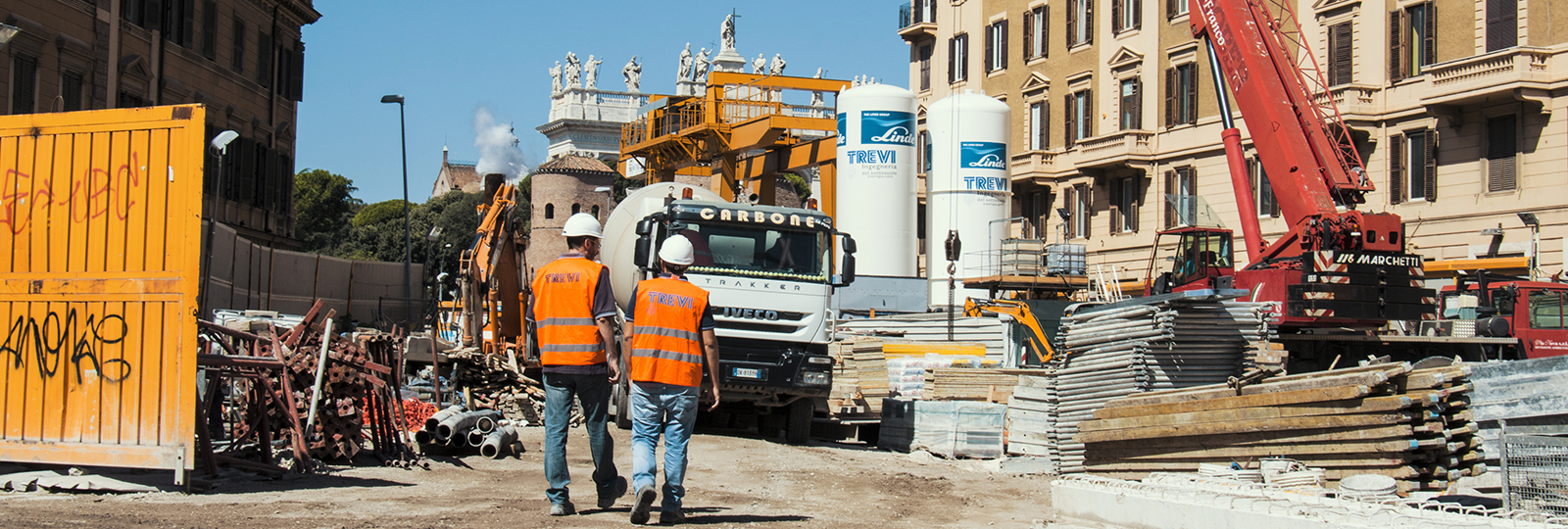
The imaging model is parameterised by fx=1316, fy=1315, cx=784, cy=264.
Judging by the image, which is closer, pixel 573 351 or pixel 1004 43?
pixel 573 351

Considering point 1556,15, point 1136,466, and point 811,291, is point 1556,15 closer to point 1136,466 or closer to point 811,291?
point 811,291

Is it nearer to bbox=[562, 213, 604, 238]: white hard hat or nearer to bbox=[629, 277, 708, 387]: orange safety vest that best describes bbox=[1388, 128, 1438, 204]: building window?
bbox=[629, 277, 708, 387]: orange safety vest

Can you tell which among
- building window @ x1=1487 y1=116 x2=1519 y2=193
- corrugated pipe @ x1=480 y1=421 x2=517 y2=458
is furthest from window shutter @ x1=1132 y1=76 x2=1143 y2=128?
corrugated pipe @ x1=480 y1=421 x2=517 y2=458

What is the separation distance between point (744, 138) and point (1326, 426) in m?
24.1

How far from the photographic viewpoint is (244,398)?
11.5 m

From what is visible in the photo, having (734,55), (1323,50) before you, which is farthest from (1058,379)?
(734,55)

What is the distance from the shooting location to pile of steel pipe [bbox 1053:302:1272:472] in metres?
12.9

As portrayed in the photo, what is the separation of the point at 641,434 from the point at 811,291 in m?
7.67

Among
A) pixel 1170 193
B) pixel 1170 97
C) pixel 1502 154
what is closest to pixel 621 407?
pixel 1502 154

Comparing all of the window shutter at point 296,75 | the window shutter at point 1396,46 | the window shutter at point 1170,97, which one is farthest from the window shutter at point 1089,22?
the window shutter at point 296,75

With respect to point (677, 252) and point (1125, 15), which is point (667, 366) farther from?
point (1125, 15)

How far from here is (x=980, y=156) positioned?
32.9 m

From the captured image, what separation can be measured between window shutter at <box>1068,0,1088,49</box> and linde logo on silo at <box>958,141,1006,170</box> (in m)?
9.88

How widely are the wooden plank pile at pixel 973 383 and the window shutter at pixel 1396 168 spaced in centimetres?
1924
